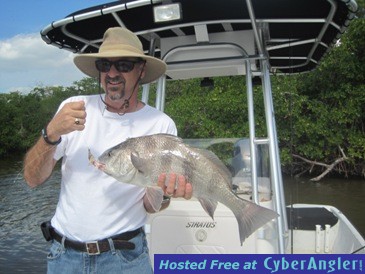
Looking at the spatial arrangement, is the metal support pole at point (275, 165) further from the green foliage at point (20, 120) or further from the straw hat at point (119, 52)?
the green foliage at point (20, 120)

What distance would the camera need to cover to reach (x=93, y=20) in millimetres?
3861

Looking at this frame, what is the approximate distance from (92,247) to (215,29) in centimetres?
252

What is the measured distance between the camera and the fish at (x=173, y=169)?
2.37 meters

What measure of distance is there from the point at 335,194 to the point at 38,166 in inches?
647

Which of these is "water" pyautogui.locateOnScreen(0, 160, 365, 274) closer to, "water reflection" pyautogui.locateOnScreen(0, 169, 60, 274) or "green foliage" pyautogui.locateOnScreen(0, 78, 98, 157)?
"water reflection" pyautogui.locateOnScreen(0, 169, 60, 274)

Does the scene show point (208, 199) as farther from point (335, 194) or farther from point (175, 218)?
point (335, 194)

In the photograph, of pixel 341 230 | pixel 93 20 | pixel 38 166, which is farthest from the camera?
pixel 341 230

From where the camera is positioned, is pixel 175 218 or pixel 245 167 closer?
pixel 175 218

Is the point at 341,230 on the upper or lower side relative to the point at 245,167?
lower

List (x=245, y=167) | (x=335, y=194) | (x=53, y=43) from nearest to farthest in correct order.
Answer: (x=53, y=43), (x=245, y=167), (x=335, y=194)

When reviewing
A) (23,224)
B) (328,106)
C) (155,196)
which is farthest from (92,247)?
(328,106)

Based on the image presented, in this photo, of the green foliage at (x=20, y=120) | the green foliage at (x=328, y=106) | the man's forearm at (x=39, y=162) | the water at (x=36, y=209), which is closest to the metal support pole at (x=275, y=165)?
the man's forearm at (x=39, y=162)

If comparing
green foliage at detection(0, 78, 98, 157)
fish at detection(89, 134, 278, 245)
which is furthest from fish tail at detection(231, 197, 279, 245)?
green foliage at detection(0, 78, 98, 157)

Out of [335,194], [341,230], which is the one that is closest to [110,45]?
[341,230]
